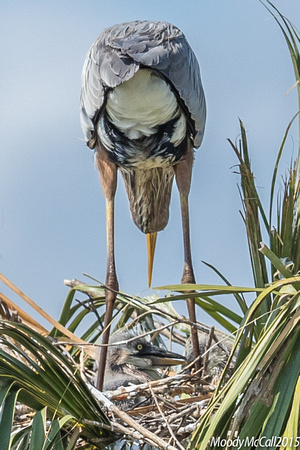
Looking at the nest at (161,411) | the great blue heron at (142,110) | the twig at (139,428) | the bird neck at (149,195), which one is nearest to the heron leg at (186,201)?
the great blue heron at (142,110)

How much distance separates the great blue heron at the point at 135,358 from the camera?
477 cm

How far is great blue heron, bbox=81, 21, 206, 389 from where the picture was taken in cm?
427

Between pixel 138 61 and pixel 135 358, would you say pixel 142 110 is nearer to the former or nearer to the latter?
pixel 138 61

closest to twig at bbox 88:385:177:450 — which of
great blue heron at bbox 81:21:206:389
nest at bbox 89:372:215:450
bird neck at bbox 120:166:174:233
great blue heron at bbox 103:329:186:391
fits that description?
nest at bbox 89:372:215:450

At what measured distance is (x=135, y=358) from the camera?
4816 mm

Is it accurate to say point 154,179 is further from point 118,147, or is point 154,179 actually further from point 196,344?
point 196,344

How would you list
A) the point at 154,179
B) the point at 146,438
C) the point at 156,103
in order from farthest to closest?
the point at 154,179 → the point at 156,103 → the point at 146,438

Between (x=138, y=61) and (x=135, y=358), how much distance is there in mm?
1706

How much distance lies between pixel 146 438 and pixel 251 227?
116cm

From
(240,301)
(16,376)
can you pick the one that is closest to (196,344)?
(240,301)

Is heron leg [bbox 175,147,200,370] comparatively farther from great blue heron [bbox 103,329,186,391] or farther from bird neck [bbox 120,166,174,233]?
great blue heron [bbox 103,329,186,391]

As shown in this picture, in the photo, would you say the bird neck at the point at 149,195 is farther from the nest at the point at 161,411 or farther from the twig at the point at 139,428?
the twig at the point at 139,428

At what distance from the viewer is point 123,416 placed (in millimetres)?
3217

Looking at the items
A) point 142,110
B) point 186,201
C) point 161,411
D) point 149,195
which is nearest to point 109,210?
point 186,201
